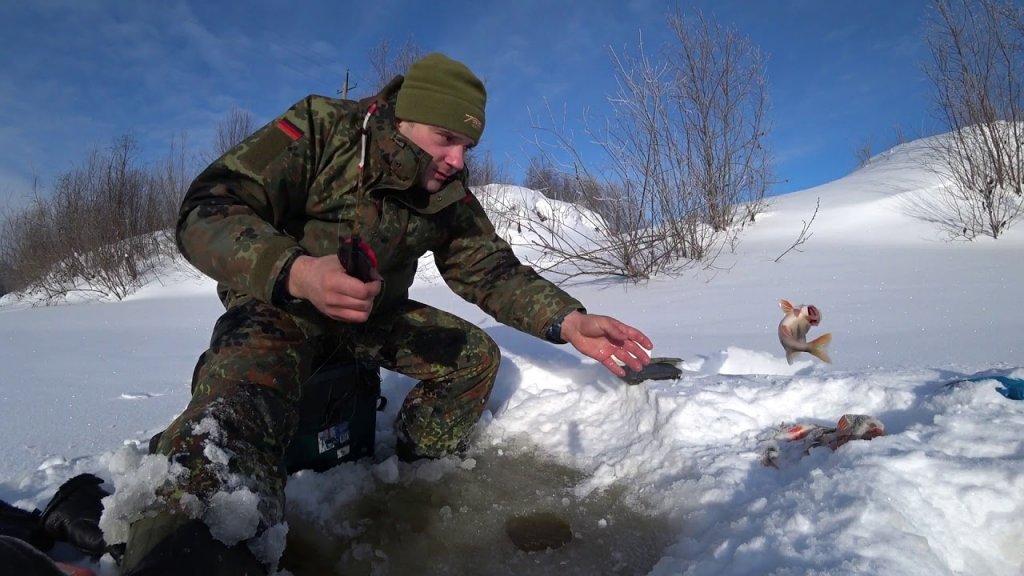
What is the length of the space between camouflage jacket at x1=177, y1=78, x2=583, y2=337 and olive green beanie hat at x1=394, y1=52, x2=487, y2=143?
9 cm

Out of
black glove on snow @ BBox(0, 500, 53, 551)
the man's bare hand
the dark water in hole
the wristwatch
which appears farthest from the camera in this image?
the wristwatch

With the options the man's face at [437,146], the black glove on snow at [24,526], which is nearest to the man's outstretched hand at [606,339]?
the man's face at [437,146]

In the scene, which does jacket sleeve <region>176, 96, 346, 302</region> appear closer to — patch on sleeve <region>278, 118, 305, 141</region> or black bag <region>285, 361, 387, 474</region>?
patch on sleeve <region>278, 118, 305, 141</region>

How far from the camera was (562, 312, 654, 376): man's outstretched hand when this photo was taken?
1780 mm

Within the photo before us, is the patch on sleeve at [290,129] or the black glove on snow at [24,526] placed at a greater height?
the patch on sleeve at [290,129]

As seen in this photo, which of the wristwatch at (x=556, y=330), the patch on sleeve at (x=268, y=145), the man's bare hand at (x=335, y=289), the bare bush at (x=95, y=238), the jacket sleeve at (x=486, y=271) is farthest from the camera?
the bare bush at (x=95, y=238)

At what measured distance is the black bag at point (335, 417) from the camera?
5.82ft

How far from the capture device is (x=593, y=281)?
6.16m

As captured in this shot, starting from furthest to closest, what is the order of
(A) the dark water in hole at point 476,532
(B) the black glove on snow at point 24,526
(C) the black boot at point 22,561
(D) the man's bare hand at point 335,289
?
(A) the dark water in hole at point 476,532 < (B) the black glove on snow at point 24,526 < (D) the man's bare hand at point 335,289 < (C) the black boot at point 22,561

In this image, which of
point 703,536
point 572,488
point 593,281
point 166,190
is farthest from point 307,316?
point 166,190

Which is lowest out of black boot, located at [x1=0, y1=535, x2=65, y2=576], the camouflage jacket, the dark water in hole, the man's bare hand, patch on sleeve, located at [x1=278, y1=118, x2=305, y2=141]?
the dark water in hole

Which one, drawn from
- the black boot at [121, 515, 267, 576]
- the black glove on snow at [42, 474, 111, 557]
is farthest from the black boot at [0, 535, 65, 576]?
the black glove on snow at [42, 474, 111, 557]

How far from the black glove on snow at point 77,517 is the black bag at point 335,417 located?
1.64ft

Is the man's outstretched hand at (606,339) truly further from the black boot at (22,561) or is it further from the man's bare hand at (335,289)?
the black boot at (22,561)
